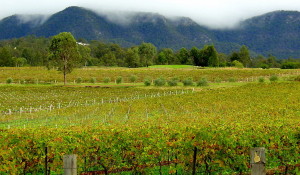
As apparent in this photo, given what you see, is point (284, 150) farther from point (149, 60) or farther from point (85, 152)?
point (149, 60)

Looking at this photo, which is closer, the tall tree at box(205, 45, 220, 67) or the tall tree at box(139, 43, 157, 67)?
the tall tree at box(205, 45, 220, 67)

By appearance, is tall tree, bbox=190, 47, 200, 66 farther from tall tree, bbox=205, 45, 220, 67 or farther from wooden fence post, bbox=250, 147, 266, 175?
wooden fence post, bbox=250, 147, 266, 175

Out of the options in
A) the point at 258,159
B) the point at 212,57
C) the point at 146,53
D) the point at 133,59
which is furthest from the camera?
the point at 146,53

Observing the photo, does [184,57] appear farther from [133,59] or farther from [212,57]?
[133,59]

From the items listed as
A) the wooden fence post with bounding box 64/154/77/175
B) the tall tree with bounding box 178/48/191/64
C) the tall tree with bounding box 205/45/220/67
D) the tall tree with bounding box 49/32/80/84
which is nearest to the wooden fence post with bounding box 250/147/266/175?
the wooden fence post with bounding box 64/154/77/175

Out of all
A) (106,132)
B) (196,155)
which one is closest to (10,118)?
(106,132)

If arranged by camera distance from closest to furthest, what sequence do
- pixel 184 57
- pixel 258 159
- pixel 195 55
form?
pixel 258 159 → pixel 195 55 → pixel 184 57

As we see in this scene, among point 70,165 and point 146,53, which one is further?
point 146,53

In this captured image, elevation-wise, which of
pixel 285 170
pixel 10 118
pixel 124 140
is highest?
pixel 124 140

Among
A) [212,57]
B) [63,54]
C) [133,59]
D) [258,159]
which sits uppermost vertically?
[212,57]

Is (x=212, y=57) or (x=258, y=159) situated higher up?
(x=212, y=57)

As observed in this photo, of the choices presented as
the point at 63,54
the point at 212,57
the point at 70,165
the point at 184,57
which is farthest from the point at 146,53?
the point at 70,165

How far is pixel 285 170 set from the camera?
Result: 1184 centimetres

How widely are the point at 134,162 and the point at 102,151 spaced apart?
1.22 metres
